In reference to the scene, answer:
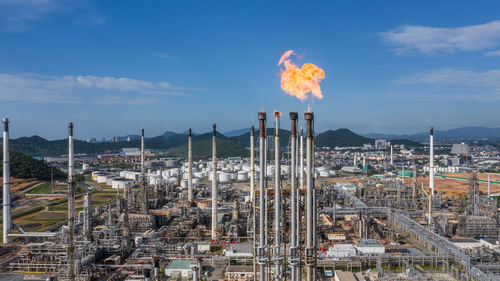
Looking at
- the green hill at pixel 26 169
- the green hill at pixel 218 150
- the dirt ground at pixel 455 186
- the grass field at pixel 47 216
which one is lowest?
the grass field at pixel 47 216

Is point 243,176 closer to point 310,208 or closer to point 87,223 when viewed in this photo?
point 87,223

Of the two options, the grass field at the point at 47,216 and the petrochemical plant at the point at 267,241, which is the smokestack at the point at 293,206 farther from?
the grass field at the point at 47,216

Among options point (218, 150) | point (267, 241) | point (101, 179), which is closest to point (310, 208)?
point (267, 241)

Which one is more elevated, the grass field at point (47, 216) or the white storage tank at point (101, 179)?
the white storage tank at point (101, 179)

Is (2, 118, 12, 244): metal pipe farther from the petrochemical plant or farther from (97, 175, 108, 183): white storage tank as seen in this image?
(97, 175, 108, 183): white storage tank

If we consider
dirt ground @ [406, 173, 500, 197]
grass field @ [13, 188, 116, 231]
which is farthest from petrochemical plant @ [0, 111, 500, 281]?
dirt ground @ [406, 173, 500, 197]

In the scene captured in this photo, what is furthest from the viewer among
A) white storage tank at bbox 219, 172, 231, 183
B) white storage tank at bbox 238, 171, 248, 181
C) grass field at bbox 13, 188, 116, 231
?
white storage tank at bbox 238, 171, 248, 181

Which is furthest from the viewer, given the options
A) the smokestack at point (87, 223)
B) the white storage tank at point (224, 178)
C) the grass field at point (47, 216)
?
the white storage tank at point (224, 178)

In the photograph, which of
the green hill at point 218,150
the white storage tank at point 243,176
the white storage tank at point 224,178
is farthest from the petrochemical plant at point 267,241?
the green hill at point 218,150

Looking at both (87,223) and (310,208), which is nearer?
(310,208)

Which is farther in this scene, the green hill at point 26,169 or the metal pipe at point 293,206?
the green hill at point 26,169

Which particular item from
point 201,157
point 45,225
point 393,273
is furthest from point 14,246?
point 201,157
